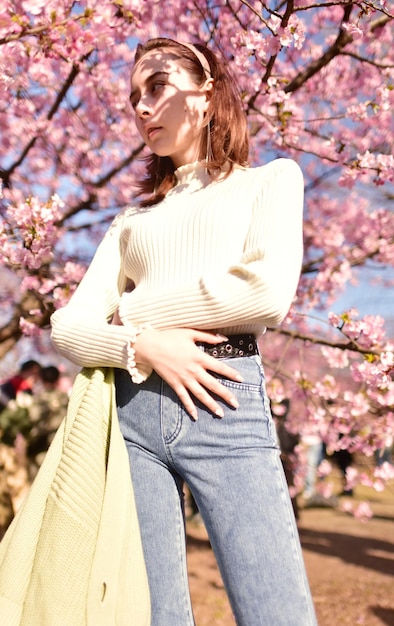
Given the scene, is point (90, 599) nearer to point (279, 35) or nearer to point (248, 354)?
point (248, 354)

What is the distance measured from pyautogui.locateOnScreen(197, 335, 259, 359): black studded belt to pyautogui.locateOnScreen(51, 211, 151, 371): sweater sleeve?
0.64ft

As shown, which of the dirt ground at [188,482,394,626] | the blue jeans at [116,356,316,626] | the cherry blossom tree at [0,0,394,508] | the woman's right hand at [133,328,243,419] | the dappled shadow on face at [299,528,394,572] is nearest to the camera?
the blue jeans at [116,356,316,626]

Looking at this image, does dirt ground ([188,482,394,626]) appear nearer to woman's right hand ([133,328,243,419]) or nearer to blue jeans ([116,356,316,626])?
blue jeans ([116,356,316,626])

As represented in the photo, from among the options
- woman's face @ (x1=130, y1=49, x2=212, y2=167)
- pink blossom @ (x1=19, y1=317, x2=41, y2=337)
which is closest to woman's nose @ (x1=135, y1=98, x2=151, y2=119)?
woman's face @ (x1=130, y1=49, x2=212, y2=167)

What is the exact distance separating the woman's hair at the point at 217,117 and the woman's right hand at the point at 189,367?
0.56 metres

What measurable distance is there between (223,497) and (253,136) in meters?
2.68

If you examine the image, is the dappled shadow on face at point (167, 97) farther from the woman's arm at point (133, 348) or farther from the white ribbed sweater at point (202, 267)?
the woman's arm at point (133, 348)

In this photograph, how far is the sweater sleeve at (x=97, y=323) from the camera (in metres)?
1.45

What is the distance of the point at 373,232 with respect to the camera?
641cm

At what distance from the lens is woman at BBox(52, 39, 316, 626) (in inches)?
49.9

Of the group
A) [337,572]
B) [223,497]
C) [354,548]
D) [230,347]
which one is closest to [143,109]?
[230,347]

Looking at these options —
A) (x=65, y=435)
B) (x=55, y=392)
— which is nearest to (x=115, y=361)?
(x=65, y=435)

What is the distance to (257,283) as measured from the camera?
132 centimetres

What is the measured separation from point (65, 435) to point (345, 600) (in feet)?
12.3
